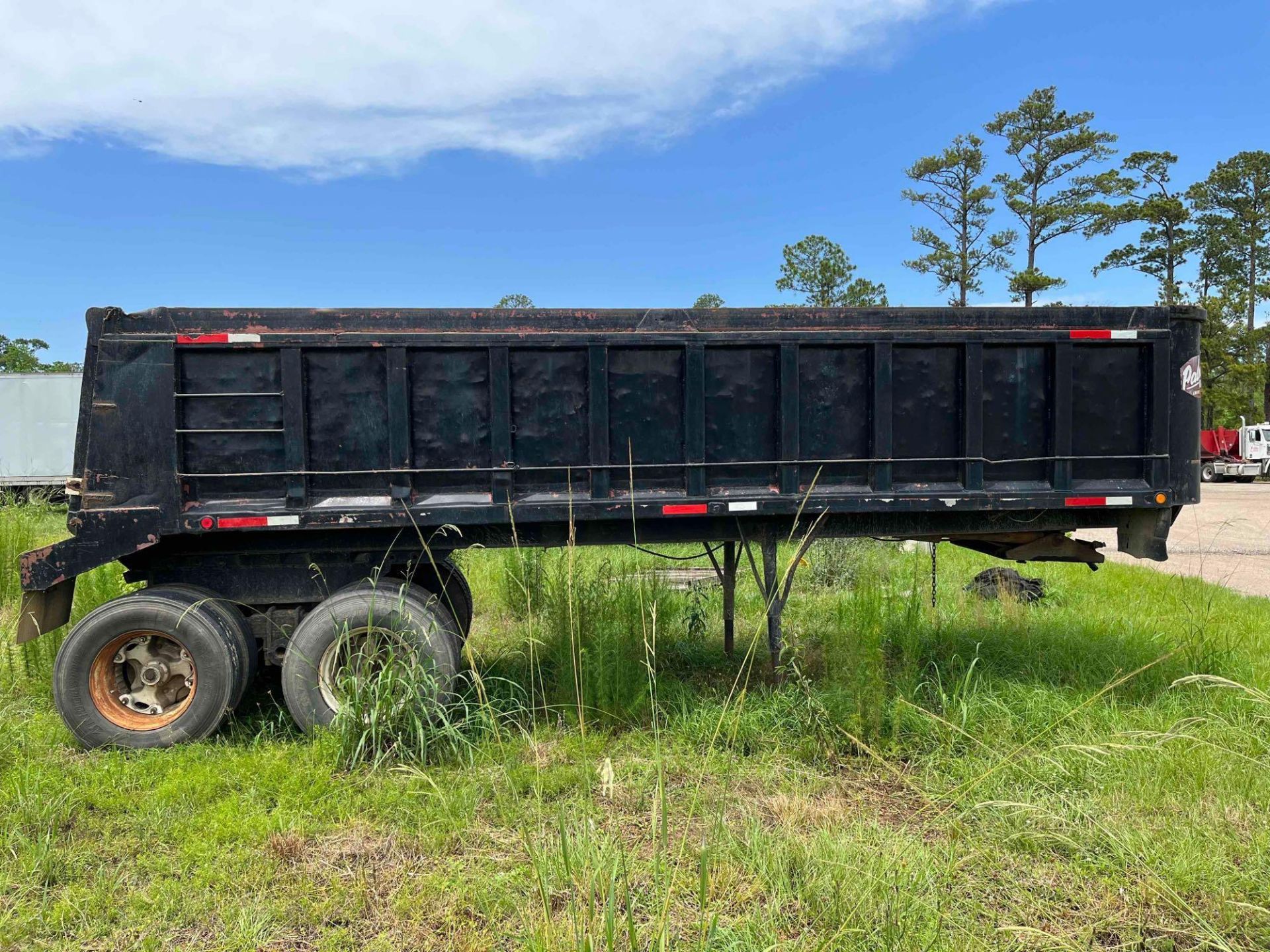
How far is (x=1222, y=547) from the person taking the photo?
44.1 feet

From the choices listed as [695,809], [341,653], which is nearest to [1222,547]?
[695,809]

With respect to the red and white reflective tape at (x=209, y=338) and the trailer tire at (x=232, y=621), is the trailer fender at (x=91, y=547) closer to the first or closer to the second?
the trailer tire at (x=232, y=621)

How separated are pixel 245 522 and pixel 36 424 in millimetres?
20357

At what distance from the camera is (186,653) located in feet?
16.0

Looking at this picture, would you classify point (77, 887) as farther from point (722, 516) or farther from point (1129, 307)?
point (1129, 307)

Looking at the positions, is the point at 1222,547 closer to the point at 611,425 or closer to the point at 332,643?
the point at 611,425

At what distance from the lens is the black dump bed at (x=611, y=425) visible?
4.77 meters

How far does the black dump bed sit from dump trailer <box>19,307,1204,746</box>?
2 centimetres

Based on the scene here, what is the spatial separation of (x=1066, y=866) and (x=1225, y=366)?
4071 centimetres

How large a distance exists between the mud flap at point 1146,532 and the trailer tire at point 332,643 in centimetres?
463

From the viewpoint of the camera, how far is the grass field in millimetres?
2992

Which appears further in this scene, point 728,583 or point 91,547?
point 728,583

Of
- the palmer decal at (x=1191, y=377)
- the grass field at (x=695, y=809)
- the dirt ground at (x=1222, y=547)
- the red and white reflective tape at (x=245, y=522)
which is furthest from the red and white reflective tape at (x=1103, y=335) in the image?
the red and white reflective tape at (x=245, y=522)

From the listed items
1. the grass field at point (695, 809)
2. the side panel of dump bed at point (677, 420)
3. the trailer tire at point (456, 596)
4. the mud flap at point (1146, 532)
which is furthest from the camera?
the trailer tire at point (456, 596)
